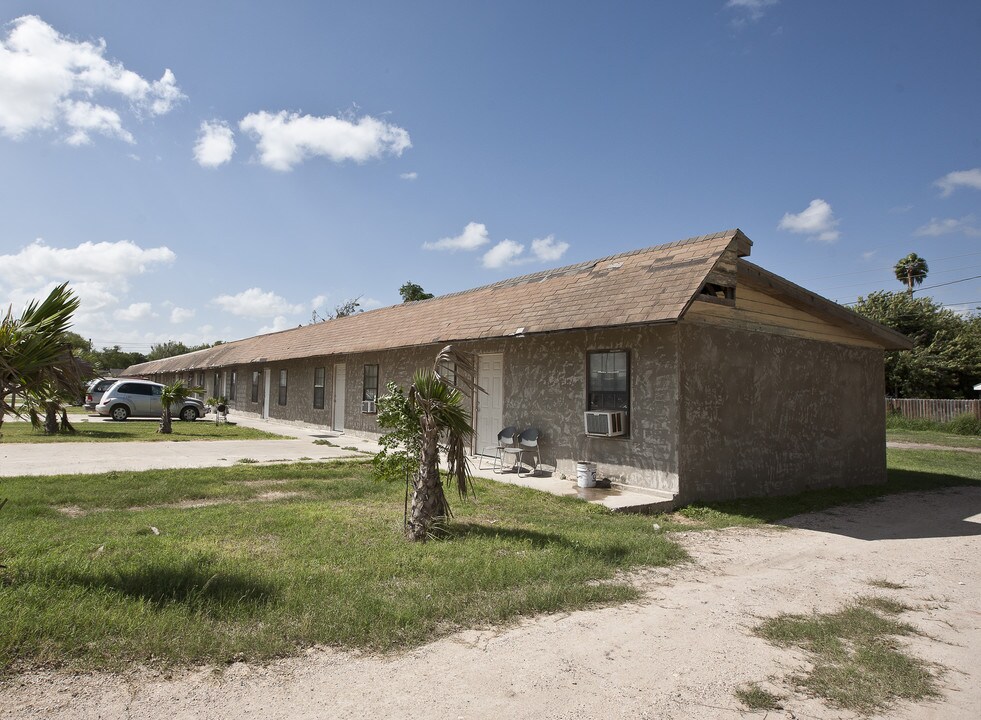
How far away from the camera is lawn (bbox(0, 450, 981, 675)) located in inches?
154

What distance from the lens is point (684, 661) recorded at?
13.0 ft

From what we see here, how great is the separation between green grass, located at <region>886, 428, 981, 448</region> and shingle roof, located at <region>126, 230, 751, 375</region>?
1840cm

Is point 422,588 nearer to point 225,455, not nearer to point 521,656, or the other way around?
point 521,656

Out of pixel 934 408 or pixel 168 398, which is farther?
pixel 934 408

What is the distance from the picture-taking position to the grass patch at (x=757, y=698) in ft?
11.1

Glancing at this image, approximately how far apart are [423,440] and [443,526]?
1.00 meters

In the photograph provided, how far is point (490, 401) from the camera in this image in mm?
13766

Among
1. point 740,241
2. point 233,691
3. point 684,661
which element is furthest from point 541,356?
point 233,691

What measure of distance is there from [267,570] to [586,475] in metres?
6.06

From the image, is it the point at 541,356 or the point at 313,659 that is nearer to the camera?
the point at 313,659

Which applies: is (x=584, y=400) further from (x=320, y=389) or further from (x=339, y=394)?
(x=320, y=389)

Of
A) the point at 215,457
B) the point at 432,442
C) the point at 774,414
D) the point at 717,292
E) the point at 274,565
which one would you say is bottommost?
the point at 274,565

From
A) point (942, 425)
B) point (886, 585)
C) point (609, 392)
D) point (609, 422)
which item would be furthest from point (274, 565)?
point (942, 425)

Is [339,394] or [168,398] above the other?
[339,394]
